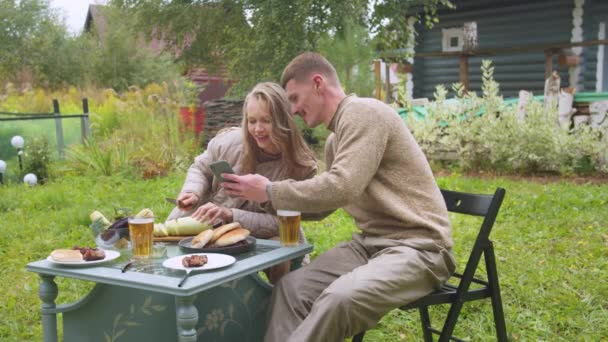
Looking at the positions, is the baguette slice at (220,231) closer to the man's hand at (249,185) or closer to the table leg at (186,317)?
the man's hand at (249,185)

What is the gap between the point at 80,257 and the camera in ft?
7.93

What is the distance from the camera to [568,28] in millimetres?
11938

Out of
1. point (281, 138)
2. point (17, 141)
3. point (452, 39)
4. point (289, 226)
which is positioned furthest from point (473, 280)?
point (452, 39)

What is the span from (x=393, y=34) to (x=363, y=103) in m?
7.44

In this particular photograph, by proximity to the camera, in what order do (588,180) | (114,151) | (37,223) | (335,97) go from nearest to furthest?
(335,97), (37,223), (588,180), (114,151)

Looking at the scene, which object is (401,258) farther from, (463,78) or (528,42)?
(528,42)

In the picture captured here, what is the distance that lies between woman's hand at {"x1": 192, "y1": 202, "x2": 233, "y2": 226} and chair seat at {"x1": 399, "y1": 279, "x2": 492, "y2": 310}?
103cm

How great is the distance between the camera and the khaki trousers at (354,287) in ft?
7.32

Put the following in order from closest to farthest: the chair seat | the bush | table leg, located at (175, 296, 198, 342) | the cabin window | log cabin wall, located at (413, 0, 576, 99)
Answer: table leg, located at (175, 296, 198, 342) < the chair seat < the bush < log cabin wall, located at (413, 0, 576, 99) < the cabin window

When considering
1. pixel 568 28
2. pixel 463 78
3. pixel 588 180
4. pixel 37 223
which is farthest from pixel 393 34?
pixel 37 223

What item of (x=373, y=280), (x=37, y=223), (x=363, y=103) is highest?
(x=363, y=103)

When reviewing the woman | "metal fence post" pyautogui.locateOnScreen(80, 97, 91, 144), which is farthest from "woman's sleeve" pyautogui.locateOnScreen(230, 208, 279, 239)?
"metal fence post" pyautogui.locateOnScreen(80, 97, 91, 144)

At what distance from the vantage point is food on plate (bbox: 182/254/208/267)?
7.47 ft

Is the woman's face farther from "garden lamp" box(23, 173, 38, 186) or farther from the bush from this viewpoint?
"garden lamp" box(23, 173, 38, 186)
